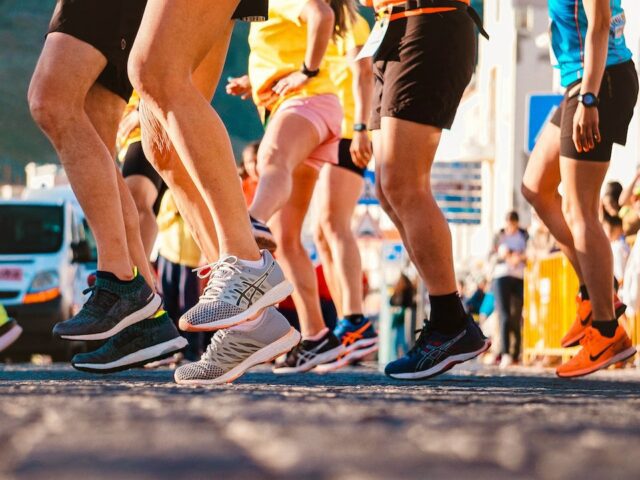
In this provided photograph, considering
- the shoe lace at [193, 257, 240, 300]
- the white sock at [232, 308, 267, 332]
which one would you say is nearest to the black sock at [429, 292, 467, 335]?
the white sock at [232, 308, 267, 332]

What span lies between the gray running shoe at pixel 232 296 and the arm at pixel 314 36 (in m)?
2.72

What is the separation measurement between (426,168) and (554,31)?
1243 mm

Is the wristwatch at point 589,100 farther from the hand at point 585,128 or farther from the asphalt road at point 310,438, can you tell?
the asphalt road at point 310,438

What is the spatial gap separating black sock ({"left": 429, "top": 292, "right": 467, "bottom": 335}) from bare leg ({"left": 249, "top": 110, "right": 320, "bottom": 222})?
1114 millimetres

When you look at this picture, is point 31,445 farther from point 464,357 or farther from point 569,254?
point 569,254

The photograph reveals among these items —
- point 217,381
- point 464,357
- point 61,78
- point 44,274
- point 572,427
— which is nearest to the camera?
point 572,427

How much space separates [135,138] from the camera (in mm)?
7113

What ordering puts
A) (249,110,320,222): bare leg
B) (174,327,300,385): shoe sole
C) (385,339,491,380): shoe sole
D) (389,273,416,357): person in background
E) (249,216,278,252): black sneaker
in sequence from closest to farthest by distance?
(174,327,300,385): shoe sole → (385,339,491,380): shoe sole → (249,216,278,252): black sneaker → (249,110,320,222): bare leg → (389,273,416,357): person in background

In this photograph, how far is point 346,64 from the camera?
742cm

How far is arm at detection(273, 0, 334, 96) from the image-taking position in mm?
6422

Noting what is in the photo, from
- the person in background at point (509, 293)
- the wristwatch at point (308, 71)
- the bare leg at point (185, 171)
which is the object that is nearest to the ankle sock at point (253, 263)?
the bare leg at point (185, 171)

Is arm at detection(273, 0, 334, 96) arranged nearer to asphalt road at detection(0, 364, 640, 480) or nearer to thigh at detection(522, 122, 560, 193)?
thigh at detection(522, 122, 560, 193)

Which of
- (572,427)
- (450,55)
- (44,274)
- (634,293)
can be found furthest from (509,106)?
(572,427)

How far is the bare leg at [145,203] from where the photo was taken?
22.2ft
